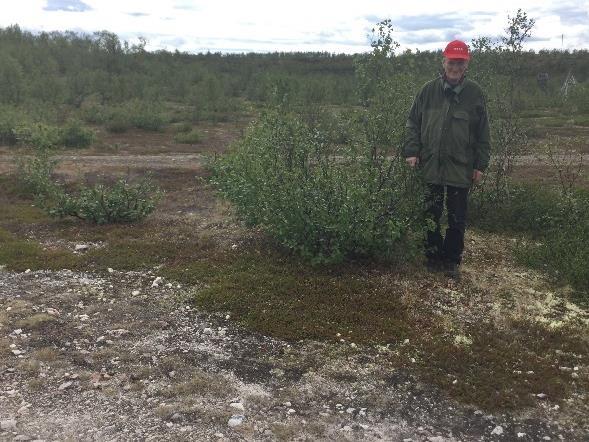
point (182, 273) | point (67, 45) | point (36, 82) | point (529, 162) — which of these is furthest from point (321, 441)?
point (67, 45)

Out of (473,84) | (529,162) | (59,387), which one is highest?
(473,84)

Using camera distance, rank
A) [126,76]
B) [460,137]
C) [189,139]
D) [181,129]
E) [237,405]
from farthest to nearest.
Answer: [126,76], [181,129], [189,139], [460,137], [237,405]

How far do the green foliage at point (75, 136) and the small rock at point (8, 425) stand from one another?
564 inches

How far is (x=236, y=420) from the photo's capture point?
3420 mm

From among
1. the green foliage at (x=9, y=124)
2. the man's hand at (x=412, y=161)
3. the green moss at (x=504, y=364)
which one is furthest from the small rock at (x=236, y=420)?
the green foliage at (x=9, y=124)

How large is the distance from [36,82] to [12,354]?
23.1 m

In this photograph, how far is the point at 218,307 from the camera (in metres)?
4.98

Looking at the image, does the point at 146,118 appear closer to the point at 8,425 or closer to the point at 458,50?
the point at 458,50

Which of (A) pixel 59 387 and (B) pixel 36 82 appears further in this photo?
(B) pixel 36 82

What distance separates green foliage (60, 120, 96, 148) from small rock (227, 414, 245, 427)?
14773 mm

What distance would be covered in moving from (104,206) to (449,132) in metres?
4.84

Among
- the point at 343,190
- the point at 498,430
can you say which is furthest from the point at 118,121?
the point at 498,430

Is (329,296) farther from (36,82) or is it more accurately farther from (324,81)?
(324,81)

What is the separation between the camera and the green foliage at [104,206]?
7613mm
